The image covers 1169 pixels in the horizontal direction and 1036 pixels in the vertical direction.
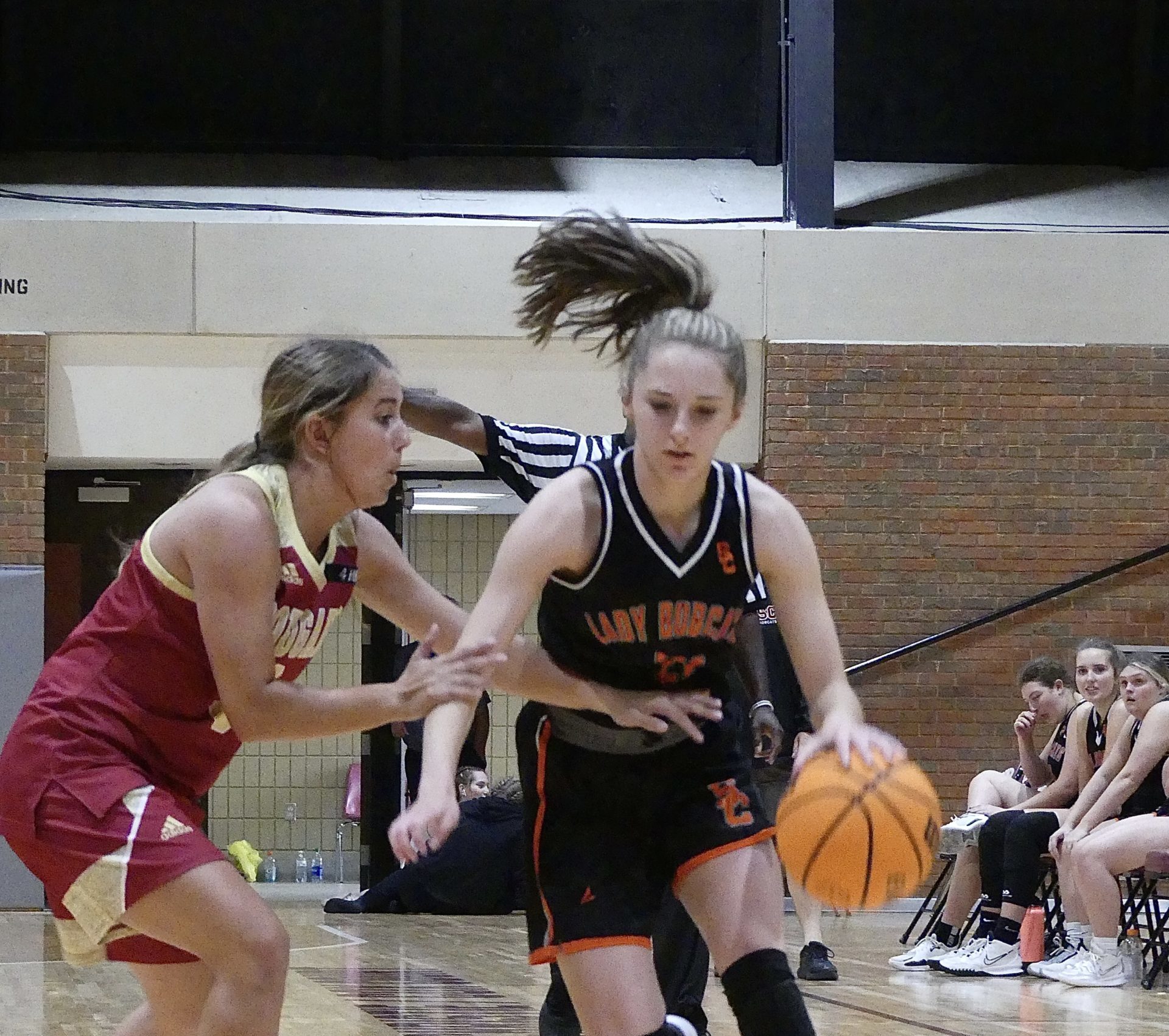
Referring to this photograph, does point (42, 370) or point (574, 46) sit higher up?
point (574, 46)

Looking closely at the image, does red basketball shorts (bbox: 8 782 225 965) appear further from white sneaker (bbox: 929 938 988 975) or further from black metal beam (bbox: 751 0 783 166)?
black metal beam (bbox: 751 0 783 166)

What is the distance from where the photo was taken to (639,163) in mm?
12438

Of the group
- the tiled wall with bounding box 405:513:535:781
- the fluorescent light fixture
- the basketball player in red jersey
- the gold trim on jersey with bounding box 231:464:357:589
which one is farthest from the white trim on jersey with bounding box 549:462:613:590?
the tiled wall with bounding box 405:513:535:781

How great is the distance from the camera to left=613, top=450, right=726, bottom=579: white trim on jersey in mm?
2807

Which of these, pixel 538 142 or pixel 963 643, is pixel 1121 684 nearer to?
pixel 963 643

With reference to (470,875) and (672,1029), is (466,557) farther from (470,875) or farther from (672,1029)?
(672,1029)

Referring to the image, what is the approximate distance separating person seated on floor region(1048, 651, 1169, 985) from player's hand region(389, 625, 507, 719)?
4666mm

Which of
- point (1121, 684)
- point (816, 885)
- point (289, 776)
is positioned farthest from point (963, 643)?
point (816, 885)

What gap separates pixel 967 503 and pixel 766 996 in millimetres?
8249

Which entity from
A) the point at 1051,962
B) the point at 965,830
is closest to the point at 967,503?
the point at 965,830

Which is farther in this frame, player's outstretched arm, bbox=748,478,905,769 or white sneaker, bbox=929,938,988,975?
white sneaker, bbox=929,938,988,975

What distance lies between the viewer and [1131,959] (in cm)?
667

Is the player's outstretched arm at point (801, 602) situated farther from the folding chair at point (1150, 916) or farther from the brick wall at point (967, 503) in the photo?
the brick wall at point (967, 503)

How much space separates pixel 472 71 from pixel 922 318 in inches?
169
